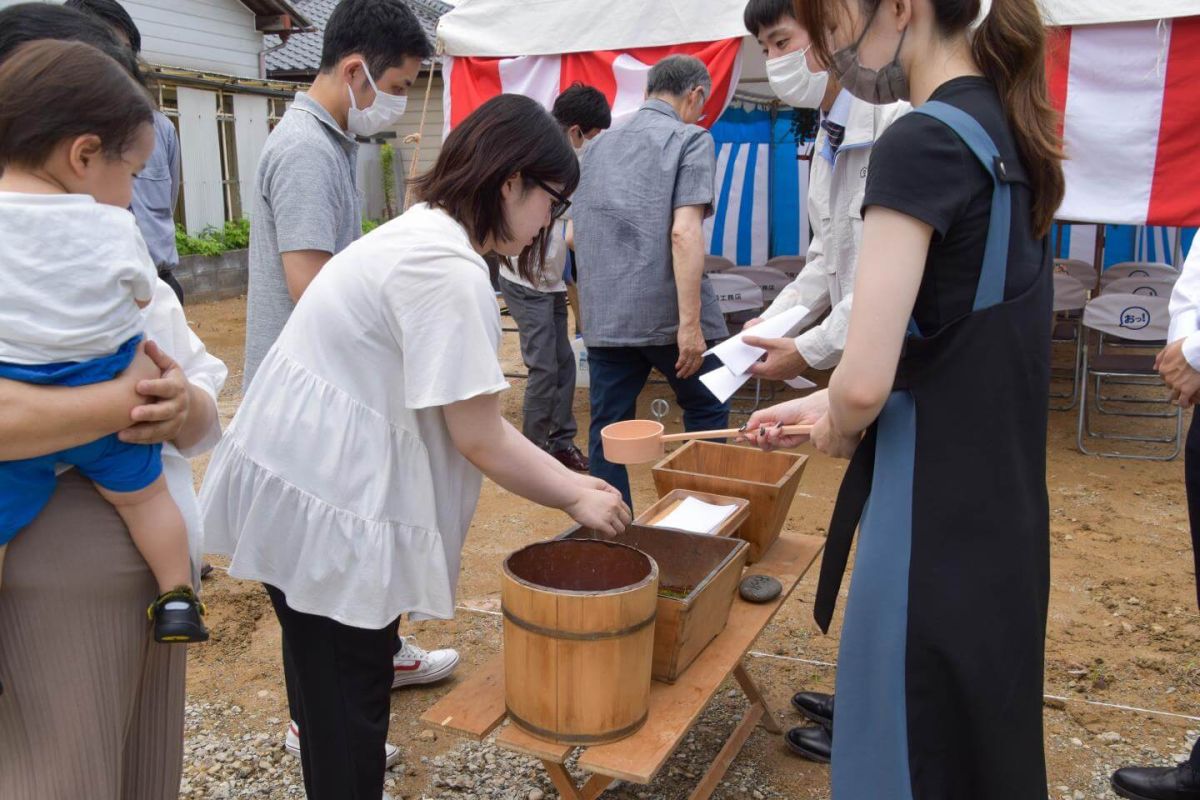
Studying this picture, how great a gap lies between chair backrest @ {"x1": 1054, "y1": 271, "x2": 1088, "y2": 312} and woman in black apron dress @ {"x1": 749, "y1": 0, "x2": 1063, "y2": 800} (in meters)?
4.97

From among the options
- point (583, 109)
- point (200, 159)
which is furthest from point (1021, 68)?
point (200, 159)

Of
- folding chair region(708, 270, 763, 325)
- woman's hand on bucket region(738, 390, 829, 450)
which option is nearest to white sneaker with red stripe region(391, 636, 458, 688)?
woman's hand on bucket region(738, 390, 829, 450)

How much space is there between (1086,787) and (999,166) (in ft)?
6.64

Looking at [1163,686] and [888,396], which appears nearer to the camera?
[888,396]

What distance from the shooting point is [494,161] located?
5.73 ft

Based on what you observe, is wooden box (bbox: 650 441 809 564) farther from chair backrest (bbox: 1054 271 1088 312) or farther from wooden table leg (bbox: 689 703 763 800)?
chair backrest (bbox: 1054 271 1088 312)

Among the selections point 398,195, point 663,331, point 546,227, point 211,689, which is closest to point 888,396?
point 546,227

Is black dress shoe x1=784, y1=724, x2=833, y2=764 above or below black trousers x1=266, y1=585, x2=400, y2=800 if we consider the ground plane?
below

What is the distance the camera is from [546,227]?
6.35 feet

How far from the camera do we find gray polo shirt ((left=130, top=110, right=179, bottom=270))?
3607 millimetres

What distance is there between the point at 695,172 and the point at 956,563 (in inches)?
99.8

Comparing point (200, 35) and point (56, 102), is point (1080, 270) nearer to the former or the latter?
point (56, 102)

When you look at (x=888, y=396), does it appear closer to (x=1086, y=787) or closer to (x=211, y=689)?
(x=1086, y=787)

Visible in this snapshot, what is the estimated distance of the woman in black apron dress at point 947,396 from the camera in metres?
1.38
